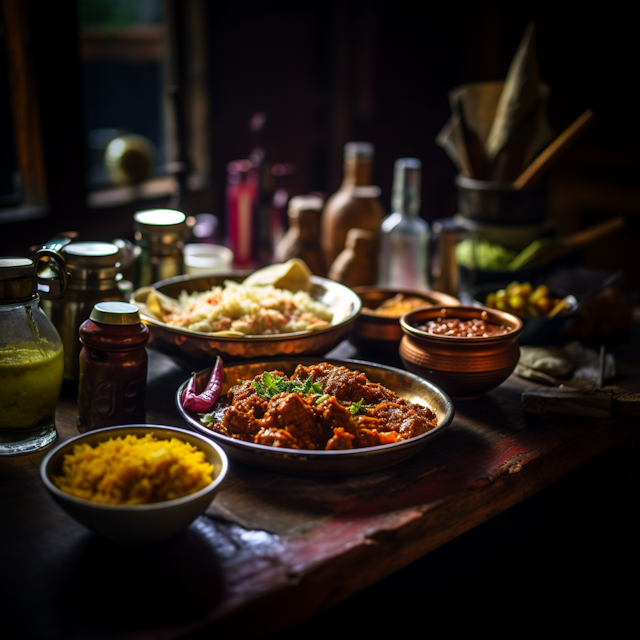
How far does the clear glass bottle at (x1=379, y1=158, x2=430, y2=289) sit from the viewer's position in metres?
2.68

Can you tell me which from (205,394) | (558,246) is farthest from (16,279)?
(558,246)

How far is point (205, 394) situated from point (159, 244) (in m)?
0.83

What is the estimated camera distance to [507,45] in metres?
5.06

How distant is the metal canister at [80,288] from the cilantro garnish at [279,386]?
1.64ft

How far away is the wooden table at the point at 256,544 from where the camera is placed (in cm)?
103

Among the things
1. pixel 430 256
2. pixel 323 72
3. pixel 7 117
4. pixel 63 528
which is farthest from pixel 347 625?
pixel 323 72

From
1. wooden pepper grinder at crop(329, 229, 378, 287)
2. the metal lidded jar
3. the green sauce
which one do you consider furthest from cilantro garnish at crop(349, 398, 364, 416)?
wooden pepper grinder at crop(329, 229, 378, 287)

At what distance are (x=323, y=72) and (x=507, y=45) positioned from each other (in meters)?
1.47

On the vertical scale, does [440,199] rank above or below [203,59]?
below

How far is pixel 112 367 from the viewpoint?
4.83ft

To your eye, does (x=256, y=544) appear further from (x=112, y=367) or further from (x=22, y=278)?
(x=22, y=278)

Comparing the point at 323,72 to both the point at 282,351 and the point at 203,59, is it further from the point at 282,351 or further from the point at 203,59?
the point at 282,351

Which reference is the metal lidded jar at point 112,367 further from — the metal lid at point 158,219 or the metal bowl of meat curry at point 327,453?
Answer: the metal lid at point 158,219

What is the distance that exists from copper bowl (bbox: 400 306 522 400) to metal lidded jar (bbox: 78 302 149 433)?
72 centimetres
